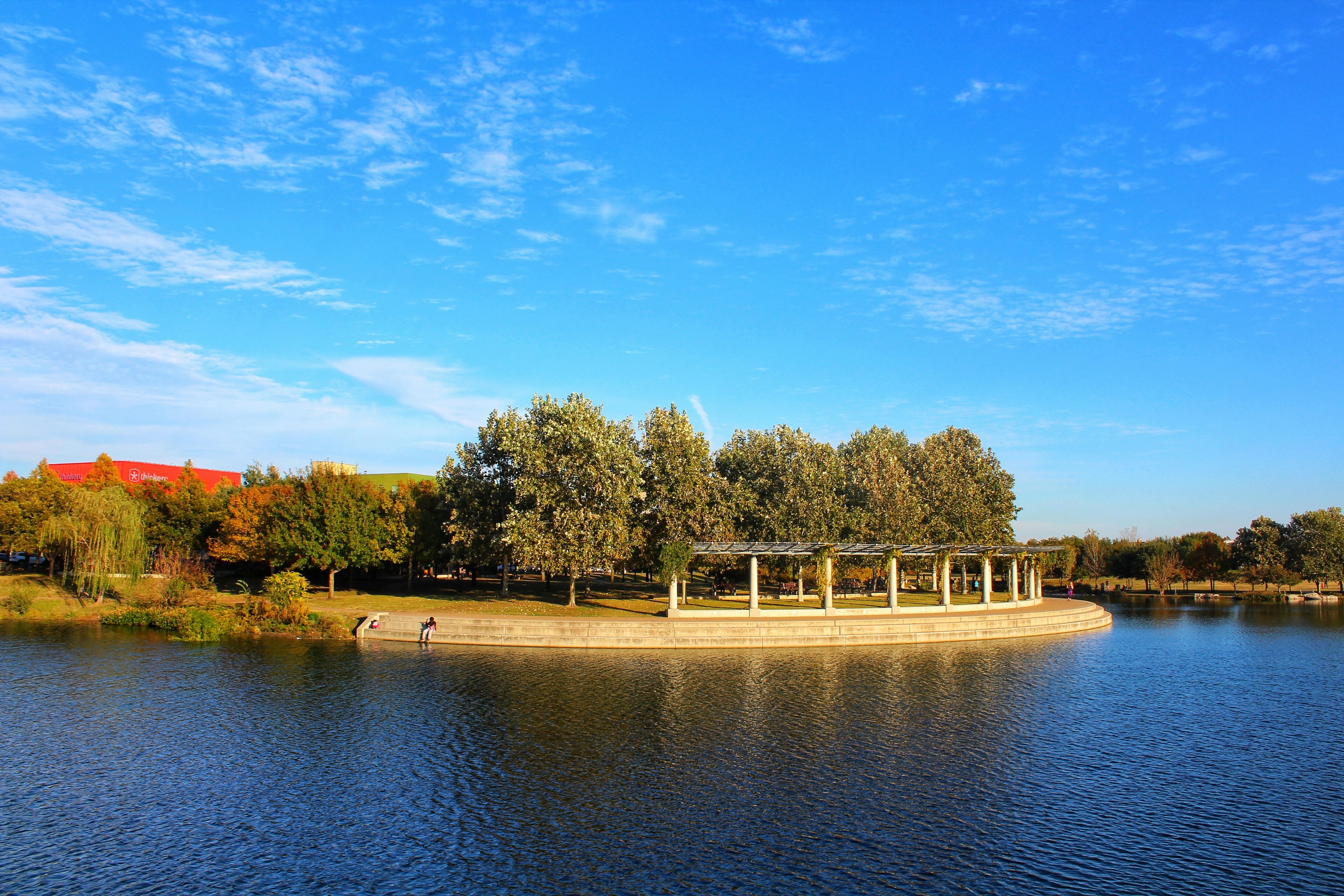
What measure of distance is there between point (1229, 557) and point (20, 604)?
152 meters

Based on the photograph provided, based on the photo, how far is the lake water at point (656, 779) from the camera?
1725cm

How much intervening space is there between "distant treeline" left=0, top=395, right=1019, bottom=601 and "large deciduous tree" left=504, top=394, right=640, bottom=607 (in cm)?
13

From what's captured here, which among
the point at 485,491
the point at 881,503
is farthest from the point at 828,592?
the point at 485,491

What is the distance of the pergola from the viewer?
181ft

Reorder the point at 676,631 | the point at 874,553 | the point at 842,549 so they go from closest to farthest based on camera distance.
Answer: the point at 676,631, the point at 842,549, the point at 874,553

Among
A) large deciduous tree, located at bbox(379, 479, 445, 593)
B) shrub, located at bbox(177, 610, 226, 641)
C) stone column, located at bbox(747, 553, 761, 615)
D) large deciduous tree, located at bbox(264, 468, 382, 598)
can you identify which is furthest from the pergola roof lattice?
shrub, located at bbox(177, 610, 226, 641)

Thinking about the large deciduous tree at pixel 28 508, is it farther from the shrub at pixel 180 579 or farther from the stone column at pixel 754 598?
the stone column at pixel 754 598

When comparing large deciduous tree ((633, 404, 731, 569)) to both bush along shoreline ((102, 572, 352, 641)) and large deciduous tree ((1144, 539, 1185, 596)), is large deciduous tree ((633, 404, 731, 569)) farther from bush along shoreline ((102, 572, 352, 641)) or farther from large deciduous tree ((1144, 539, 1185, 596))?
large deciduous tree ((1144, 539, 1185, 596))

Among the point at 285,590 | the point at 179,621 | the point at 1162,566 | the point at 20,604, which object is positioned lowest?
the point at 179,621

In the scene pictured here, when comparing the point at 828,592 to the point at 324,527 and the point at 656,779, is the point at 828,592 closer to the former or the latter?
the point at 656,779

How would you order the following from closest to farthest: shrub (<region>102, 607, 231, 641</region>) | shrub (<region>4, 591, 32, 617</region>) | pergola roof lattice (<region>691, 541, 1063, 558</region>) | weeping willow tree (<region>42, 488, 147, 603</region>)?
shrub (<region>102, 607, 231, 641</region>), pergola roof lattice (<region>691, 541, 1063, 558</region>), shrub (<region>4, 591, 32, 617</region>), weeping willow tree (<region>42, 488, 147, 603</region>)

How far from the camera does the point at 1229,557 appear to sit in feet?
389

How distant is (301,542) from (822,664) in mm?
45154

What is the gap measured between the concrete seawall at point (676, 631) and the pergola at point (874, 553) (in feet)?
9.79
